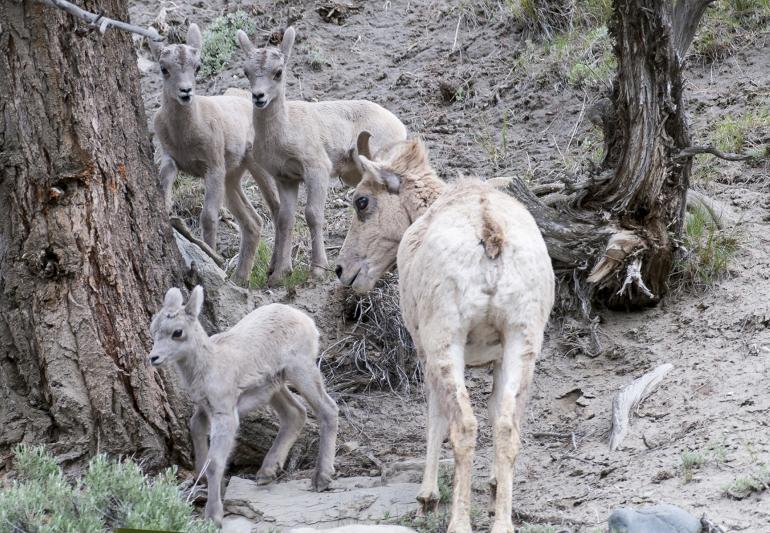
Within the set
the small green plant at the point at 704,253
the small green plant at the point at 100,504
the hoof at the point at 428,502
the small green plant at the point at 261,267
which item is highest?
the small green plant at the point at 704,253

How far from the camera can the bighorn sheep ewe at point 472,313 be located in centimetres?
552

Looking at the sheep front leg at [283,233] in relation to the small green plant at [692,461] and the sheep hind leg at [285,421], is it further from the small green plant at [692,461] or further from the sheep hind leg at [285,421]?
the small green plant at [692,461]

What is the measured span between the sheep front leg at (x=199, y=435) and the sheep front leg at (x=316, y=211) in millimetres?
3016

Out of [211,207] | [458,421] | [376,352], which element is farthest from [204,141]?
[458,421]

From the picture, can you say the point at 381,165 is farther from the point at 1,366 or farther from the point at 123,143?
the point at 1,366

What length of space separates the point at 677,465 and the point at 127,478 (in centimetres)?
315

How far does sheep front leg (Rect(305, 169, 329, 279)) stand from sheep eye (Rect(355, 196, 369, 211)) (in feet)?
7.08

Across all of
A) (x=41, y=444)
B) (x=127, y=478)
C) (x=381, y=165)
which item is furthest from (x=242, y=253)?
(x=127, y=478)

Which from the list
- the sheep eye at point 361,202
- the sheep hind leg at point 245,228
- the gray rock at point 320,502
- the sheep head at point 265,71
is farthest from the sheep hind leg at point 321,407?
the sheep head at point 265,71

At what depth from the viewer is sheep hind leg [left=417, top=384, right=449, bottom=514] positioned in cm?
616

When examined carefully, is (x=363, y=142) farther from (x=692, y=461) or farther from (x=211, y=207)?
(x=692, y=461)

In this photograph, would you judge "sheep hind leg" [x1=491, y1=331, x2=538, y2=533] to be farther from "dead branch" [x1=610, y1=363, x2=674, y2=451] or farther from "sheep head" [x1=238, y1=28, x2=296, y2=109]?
"sheep head" [x1=238, y1=28, x2=296, y2=109]

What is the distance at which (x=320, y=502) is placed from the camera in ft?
22.2

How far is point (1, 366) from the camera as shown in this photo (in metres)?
6.93
